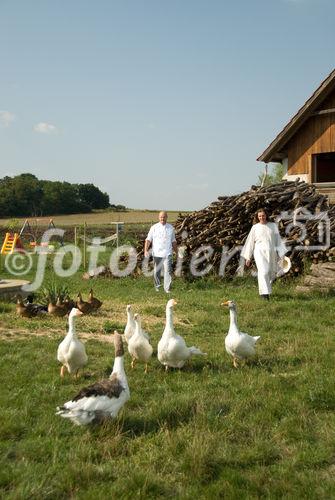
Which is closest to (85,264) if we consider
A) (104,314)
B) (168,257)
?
(168,257)

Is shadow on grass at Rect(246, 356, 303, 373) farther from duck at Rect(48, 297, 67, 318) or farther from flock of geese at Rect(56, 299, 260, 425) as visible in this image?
duck at Rect(48, 297, 67, 318)

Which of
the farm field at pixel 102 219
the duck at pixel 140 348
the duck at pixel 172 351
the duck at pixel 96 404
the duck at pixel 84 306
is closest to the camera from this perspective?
the duck at pixel 96 404

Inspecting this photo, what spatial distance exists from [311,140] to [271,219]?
358 centimetres

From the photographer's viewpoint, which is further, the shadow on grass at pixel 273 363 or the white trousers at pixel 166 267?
the white trousers at pixel 166 267

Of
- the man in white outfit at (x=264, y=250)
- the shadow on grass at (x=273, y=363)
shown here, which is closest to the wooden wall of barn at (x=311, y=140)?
the man in white outfit at (x=264, y=250)

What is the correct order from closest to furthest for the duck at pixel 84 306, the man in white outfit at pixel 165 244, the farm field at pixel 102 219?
the duck at pixel 84 306 < the man in white outfit at pixel 165 244 < the farm field at pixel 102 219

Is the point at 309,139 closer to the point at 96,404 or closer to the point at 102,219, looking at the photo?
the point at 96,404

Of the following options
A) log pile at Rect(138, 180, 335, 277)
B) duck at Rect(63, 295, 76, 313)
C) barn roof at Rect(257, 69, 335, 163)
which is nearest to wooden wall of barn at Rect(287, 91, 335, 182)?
barn roof at Rect(257, 69, 335, 163)

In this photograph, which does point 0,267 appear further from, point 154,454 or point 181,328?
point 154,454

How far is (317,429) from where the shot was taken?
4965 mm

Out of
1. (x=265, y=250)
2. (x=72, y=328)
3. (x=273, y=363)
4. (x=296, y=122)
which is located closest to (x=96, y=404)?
(x=72, y=328)

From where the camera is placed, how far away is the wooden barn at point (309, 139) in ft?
56.4

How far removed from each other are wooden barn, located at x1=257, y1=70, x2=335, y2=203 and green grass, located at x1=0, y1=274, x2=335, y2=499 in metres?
10.1

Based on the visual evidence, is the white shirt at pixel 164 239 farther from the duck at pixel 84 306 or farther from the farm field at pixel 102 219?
the farm field at pixel 102 219
